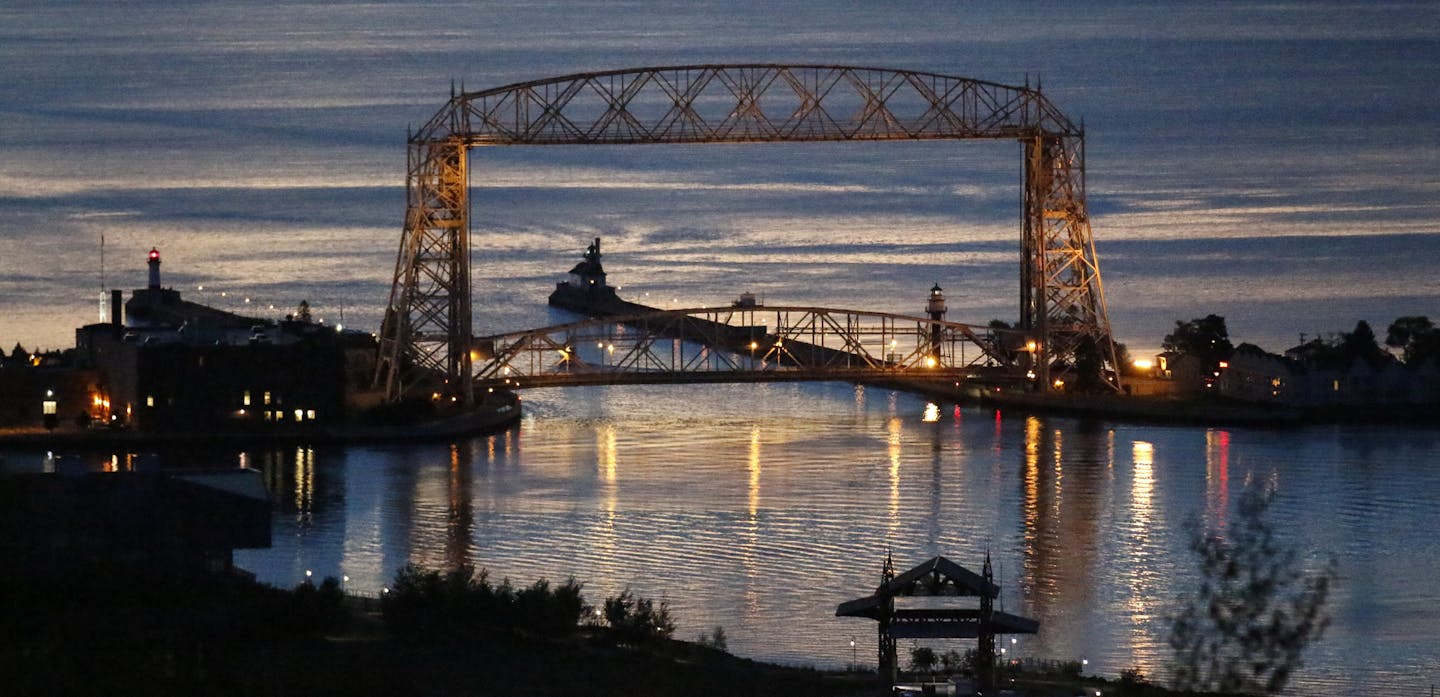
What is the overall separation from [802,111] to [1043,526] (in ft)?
40.6

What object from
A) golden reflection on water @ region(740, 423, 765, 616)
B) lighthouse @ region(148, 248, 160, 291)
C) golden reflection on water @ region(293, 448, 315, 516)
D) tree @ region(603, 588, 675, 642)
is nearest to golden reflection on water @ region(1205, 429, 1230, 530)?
golden reflection on water @ region(740, 423, 765, 616)

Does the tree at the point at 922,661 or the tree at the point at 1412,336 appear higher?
the tree at the point at 1412,336

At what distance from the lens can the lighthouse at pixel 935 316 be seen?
38.9m

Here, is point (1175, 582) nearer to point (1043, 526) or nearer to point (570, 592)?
point (1043, 526)

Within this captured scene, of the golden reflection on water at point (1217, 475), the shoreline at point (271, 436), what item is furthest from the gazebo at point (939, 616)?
the shoreline at point (271, 436)

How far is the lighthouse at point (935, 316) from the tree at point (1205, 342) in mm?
3037

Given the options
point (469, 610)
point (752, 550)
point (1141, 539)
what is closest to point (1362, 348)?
point (1141, 539)

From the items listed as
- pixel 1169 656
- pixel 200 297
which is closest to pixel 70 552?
pixel 1169 656

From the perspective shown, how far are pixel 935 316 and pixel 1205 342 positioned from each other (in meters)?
3.92

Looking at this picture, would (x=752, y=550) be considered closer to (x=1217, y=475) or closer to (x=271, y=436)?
(x=1217, y=475)

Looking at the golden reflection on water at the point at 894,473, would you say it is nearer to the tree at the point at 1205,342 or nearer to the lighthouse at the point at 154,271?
the tree at the point at 1205,342

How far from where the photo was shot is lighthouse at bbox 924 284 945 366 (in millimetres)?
38938

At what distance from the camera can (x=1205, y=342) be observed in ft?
131

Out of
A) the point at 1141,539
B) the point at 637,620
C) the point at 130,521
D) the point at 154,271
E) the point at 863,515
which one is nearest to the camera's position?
the point at 637,620
